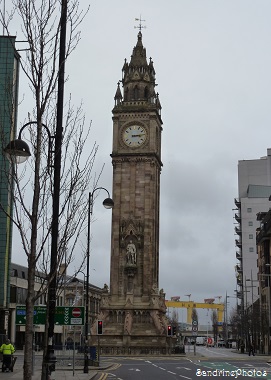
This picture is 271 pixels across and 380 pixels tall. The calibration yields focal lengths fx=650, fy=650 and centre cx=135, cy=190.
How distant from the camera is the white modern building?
14700 centimetres

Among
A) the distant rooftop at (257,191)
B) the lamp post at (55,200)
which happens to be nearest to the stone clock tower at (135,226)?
the distant rooftop at (257,191)

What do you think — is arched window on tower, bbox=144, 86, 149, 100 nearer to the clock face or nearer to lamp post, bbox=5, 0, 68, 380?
the clock face

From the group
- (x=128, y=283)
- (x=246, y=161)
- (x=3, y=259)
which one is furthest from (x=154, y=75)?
(x=246, y=161)

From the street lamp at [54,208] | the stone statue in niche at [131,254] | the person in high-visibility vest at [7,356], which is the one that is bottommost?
the person in high-visibility vest at [7,356]

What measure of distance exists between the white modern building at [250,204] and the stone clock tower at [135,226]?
2259 inches

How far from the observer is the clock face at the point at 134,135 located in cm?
9025

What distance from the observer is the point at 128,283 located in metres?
85.3

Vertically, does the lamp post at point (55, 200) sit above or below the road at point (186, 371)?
above

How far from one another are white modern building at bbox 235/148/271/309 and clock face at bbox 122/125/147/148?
201ft

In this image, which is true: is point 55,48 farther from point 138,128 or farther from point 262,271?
point 262,271

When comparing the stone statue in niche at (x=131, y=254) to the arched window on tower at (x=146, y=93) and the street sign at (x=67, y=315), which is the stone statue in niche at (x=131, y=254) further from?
the street sign at (x=67, y=315)

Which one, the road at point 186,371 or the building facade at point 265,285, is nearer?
the road at point 186,371

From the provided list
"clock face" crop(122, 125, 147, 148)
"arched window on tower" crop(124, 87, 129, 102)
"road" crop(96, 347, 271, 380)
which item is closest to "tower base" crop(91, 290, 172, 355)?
"clock face" crop(122, 125, 147, 148)

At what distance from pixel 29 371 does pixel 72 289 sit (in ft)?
427
